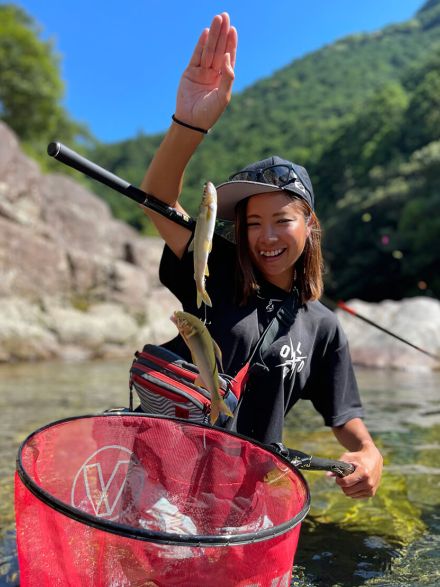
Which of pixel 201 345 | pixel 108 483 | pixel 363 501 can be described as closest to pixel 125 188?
pixel 201 345

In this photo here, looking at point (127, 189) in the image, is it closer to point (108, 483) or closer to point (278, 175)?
point (278, 175)

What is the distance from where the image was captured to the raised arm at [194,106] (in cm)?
276

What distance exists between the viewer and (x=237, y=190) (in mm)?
2770

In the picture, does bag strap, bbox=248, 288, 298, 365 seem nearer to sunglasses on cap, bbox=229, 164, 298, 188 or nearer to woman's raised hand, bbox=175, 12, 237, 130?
sunglasses on cap, bbox=229, 164, 298, 188

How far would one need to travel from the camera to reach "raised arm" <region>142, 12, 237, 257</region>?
9.06ft

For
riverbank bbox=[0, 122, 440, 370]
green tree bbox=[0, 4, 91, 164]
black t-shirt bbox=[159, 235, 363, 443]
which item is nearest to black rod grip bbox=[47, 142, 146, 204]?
black t-shirt bbox=[159, 235, 363, 443]

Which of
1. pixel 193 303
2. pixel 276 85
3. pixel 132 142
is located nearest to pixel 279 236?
pixel 193 303

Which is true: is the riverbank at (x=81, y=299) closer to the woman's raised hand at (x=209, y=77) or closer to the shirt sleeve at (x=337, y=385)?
the shirt sleeve at (x=337, y=385)

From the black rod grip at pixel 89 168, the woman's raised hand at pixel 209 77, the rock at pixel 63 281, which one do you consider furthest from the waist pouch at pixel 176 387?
the rock at pixel 63 281

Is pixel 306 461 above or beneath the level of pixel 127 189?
beneath

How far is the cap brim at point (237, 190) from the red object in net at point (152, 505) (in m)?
1.12

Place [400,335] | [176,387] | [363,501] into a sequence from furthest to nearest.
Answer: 1. [400,335]
2. [363,501]
3. [176,387]

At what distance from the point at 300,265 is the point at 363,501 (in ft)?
6.93

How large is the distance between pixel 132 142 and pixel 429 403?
99.9 meters
